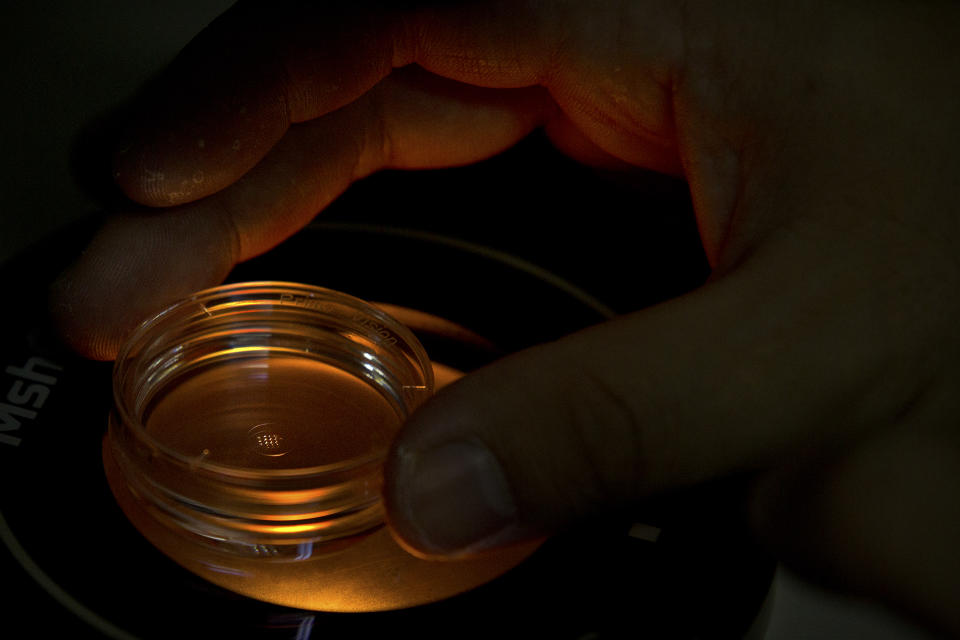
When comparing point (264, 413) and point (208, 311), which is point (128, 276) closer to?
point (208, 311)

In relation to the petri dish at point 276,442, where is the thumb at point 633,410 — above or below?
above

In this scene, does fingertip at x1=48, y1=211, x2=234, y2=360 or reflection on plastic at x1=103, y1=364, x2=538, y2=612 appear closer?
reflection on plastic at x1=103, y1=364, x2=538, y2=612

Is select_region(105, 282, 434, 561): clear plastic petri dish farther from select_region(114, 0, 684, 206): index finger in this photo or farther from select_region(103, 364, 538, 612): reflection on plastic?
select_region(114, 0, 684, 206): index finger

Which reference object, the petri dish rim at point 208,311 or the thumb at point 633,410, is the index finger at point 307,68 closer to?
the petri dish rim at point 208,311

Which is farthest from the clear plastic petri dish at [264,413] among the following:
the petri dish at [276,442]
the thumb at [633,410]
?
the thumb at [633,410]

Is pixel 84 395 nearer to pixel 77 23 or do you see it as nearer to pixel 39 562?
pixel 39 562

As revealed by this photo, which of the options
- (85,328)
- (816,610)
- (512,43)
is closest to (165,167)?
(85,328)

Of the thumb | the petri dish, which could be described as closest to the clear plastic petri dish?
the petri dish
